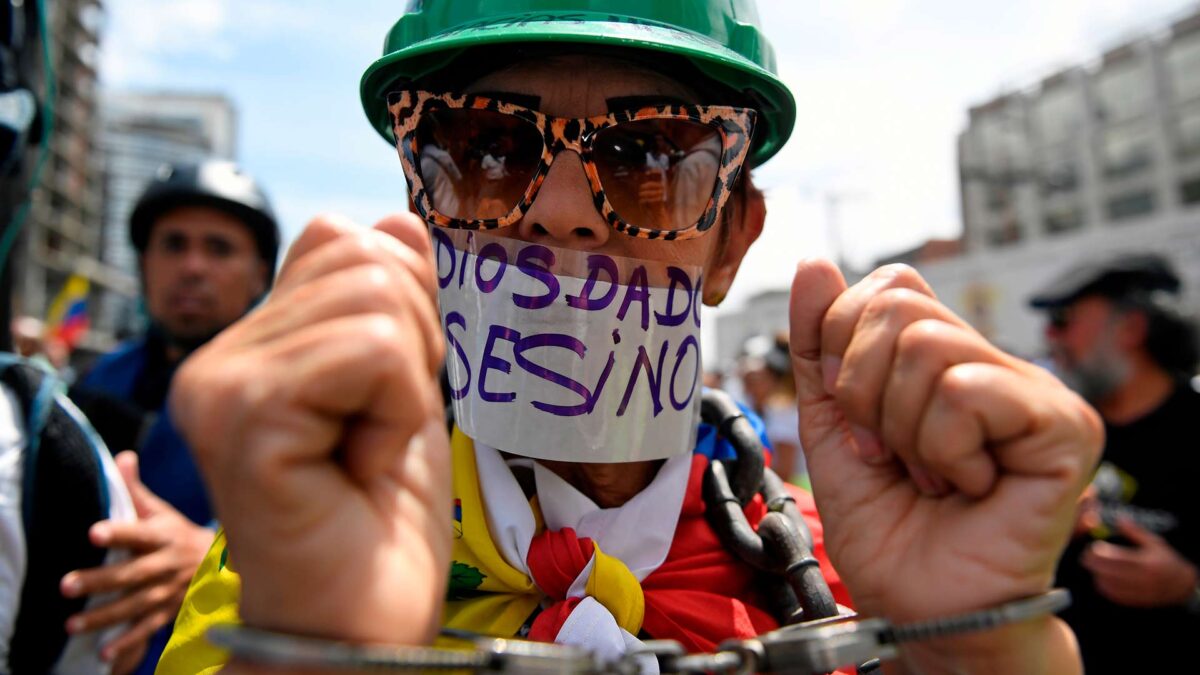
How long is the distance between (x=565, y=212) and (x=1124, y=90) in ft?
161

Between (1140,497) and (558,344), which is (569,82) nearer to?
(558,344)

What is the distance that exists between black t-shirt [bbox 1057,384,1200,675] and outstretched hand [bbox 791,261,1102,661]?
2694 mm

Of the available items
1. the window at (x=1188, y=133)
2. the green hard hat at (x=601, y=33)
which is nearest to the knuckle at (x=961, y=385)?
the green hard hat at (x=601, y=33)

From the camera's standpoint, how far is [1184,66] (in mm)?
37969

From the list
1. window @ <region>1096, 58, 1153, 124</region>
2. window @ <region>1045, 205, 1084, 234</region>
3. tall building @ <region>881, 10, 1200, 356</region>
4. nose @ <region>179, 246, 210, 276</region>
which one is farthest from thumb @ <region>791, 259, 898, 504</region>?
window @ <region>1045, 205, 1084, 234</region>

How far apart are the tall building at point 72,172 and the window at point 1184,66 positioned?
55.4 metres

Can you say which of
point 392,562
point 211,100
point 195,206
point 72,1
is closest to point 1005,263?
point 195,206

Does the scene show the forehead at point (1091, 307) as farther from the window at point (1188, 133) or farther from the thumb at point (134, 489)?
the window at point (1188, 133)

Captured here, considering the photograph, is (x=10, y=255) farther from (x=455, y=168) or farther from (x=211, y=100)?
(x=211, y=100)

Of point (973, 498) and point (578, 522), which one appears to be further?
point (578, 522)

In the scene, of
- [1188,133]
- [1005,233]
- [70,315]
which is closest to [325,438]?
[70,315]

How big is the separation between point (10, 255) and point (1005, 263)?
2607 cm

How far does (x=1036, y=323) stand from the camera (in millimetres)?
22938

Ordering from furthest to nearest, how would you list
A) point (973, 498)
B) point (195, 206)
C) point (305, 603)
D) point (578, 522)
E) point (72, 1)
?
point (72, 1) < point (195, 206) < point (578, 522) < point (973, 498) < point (305, 603)
